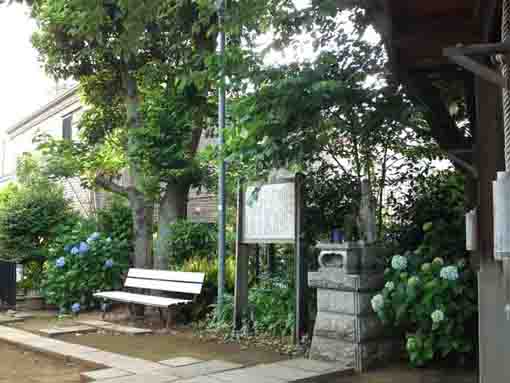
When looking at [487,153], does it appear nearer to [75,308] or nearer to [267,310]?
[267,310]

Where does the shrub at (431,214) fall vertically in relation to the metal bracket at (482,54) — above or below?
below

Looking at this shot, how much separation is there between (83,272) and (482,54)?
918 cm

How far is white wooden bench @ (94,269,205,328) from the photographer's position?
8461 mm

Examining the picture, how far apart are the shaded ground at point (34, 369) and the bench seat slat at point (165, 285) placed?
7.41 ft

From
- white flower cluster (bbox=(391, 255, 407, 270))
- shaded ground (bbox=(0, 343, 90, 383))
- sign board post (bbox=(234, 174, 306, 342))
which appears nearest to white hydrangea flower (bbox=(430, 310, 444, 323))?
white flower cluster (bbox=(391, 255, 407, 270))

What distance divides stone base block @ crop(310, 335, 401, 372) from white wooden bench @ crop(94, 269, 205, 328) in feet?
8.75

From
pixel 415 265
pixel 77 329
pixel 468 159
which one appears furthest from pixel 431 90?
pixel 77 329

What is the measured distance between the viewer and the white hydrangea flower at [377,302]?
5.76 metres

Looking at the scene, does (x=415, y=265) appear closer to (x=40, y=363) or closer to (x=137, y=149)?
(x=40, y=363)

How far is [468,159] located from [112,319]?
21.2 ft

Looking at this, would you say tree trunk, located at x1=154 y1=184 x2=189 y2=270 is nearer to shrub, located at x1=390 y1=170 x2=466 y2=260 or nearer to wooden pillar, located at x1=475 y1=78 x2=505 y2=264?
shrub, located at x1=390 y1=170 x2=466 y2=260

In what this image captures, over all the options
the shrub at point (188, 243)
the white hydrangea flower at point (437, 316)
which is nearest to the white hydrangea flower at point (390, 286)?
the white hydrangea flower at point (437, 316)

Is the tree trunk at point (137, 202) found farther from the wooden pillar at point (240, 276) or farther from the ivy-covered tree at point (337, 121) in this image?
the ivy-covered tree at point (337, 121)

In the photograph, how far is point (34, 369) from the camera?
627cm
